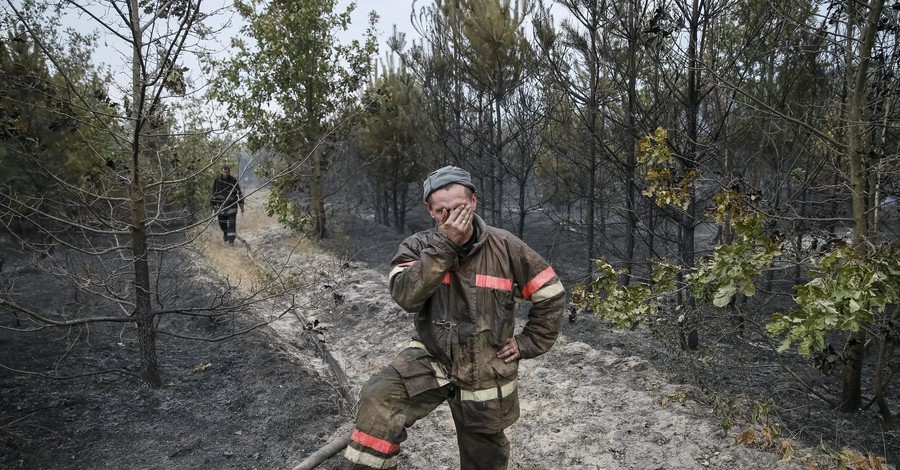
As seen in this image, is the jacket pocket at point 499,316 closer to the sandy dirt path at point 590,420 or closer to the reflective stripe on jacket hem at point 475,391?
the reflective stripe on jacket hem at point 475,391

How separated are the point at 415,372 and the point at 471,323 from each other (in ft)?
1.14

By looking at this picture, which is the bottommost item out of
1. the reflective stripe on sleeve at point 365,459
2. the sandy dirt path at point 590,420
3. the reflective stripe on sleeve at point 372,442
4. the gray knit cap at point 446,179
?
the sandy dirt path at point 590,420

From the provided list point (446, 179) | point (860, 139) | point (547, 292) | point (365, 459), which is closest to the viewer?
point (365, 459)

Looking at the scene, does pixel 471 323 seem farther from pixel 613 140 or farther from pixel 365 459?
pixel 613 140

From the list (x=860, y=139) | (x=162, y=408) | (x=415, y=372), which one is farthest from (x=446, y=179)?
(x=162, y=408)

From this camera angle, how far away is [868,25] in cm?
349

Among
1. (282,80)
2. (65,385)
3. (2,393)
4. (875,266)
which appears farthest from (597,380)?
(282,80)

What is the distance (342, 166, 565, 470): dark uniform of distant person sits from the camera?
8.26 feet

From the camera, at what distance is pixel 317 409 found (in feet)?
14.8

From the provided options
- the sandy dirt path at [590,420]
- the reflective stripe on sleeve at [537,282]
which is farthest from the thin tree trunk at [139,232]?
the reflective stripe on sleeve at [537,282]

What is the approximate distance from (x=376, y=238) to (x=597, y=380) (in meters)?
10.7

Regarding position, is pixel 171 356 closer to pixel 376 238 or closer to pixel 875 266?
pixel 875 266

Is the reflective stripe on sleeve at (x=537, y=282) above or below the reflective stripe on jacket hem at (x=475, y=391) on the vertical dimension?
above

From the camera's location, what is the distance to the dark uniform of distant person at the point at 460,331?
2518mm
